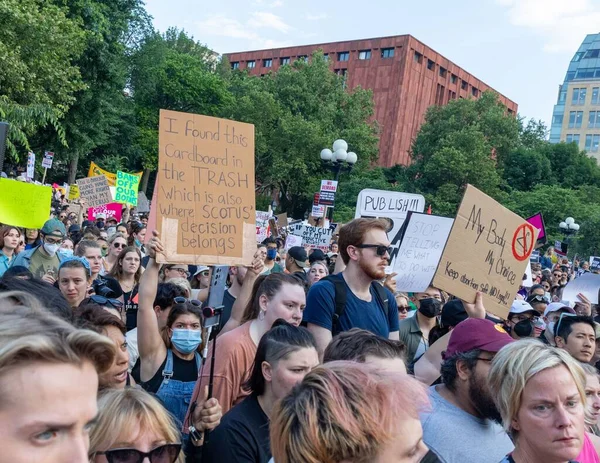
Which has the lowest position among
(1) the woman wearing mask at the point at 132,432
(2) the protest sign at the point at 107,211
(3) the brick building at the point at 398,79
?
(2) the protest sign at the point at 107,211

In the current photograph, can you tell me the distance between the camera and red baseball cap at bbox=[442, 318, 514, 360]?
10.6 ft

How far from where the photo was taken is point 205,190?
4.15 m

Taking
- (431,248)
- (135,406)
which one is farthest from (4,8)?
(135,406)

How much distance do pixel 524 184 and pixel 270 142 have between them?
20.0 metres

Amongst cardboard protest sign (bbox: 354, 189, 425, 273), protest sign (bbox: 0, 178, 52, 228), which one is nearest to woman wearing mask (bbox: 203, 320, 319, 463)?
protest sign (bbox: 0, 178, 52, 228)

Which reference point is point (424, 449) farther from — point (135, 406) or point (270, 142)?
point (270, 142)

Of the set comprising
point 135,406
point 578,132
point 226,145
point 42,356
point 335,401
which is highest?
point 578,132

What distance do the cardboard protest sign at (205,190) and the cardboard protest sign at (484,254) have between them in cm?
145

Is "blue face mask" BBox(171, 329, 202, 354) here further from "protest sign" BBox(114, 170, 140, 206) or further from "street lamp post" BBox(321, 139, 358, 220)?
"protest sign" BBox(114, 170, 140, 206)

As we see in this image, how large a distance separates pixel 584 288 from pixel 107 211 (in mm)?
11688

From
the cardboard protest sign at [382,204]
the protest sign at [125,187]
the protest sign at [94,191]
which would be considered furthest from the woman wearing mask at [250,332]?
the protest sign at [125,187]

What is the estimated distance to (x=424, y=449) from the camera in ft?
6.68

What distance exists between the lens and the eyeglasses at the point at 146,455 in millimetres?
2469

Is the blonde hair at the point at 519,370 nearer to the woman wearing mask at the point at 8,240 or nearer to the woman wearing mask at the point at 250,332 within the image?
the woman wearing mask at the point at 250,332
